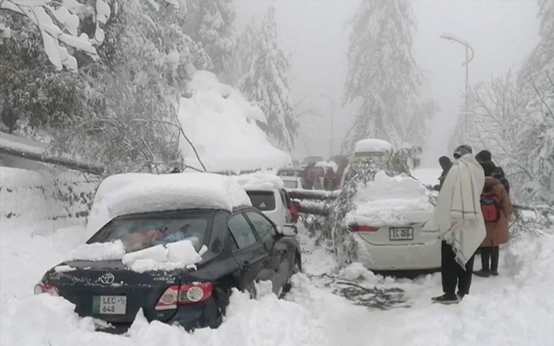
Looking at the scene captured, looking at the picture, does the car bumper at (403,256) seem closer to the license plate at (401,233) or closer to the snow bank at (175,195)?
the license plate at (401,233)

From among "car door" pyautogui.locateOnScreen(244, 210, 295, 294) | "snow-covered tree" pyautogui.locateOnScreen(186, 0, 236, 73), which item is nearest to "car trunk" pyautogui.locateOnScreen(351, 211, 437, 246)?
"car door" pyautogui.locateOnScreen(244, 210, 295, 294)

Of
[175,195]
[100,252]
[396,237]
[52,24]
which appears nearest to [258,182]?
[396,237]

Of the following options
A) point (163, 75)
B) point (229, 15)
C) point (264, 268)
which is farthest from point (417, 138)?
point (264, 268)

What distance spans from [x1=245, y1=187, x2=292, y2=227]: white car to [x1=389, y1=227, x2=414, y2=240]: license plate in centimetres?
243

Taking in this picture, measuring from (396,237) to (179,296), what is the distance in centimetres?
397

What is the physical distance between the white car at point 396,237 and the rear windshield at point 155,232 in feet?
10.1

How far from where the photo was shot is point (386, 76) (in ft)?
133

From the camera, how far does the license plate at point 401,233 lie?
7.39m

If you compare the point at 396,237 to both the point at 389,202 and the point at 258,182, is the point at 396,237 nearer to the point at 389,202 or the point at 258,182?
the point at 389,202

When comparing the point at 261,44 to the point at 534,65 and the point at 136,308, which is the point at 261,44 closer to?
the point at 534,65

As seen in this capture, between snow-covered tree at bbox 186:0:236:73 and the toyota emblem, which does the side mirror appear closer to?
the toyota emblem

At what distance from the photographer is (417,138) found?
4384 cm

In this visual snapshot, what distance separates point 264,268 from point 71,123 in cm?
712

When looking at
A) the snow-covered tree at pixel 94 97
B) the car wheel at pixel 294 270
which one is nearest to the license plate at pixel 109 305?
the car wheel at pixel 294 270
